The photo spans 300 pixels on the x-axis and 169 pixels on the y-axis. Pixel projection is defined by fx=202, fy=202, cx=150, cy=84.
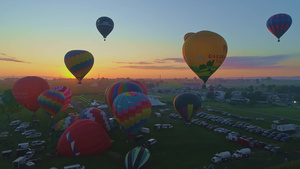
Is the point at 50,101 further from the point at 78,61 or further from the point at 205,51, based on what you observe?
the point at 205,51

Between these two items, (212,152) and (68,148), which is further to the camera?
(212,152)

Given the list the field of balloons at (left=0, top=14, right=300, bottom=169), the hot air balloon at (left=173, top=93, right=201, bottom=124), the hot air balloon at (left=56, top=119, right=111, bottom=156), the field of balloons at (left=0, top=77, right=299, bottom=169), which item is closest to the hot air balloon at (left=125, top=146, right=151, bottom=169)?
the field of balloons at (left=0, top=14, right=300, bottom=169)

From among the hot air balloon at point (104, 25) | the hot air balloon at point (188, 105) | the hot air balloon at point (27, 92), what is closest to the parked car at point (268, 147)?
the hot air balloon at point (188, 105)

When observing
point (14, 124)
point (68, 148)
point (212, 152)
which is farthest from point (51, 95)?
point (212, 152)

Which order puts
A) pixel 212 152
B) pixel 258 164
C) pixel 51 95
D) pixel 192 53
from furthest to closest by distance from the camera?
pixel 51 95 < pixel 192 53 < pixel 212 152 < pixel 258 164

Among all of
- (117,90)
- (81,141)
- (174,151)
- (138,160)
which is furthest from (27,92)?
(174,151)

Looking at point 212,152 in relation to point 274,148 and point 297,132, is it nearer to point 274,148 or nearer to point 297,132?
point 274,148

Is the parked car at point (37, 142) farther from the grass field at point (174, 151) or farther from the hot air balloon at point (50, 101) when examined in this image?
the hot air balloon at point (50, 101)
